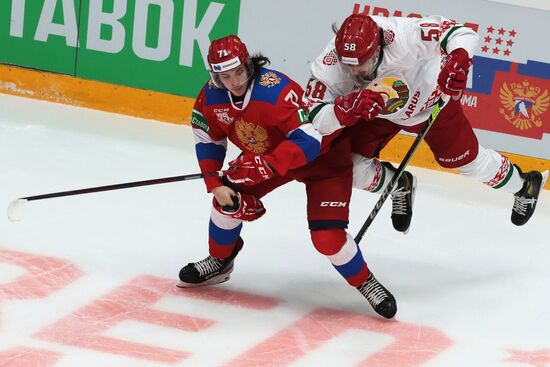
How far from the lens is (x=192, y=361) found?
373 cm

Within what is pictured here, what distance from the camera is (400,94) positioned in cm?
425

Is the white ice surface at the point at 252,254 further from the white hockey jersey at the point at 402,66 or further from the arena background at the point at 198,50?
the white hockey jersey at the point at 402,66

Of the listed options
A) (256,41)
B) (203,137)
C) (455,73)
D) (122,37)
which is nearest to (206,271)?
(203,137)

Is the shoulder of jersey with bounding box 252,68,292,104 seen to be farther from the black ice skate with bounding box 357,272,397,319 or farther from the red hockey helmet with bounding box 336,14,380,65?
the black ice skate with bounding box 357,272,397,319

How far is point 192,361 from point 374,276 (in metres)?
0.91

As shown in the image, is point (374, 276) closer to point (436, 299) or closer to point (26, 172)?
point (436, 299)

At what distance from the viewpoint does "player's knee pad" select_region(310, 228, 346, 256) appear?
3.98m

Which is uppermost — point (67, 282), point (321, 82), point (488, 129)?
point (321, 82)

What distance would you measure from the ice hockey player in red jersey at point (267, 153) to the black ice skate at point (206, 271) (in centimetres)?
14

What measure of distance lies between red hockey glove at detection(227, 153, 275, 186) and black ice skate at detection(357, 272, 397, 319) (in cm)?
54

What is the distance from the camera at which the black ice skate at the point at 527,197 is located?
189 inches

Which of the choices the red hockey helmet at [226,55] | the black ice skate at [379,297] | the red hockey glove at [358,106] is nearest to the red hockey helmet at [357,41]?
the red hockey glove at [358,106]

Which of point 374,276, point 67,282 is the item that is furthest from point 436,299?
point 67,282

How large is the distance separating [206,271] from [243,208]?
0.39 metres
